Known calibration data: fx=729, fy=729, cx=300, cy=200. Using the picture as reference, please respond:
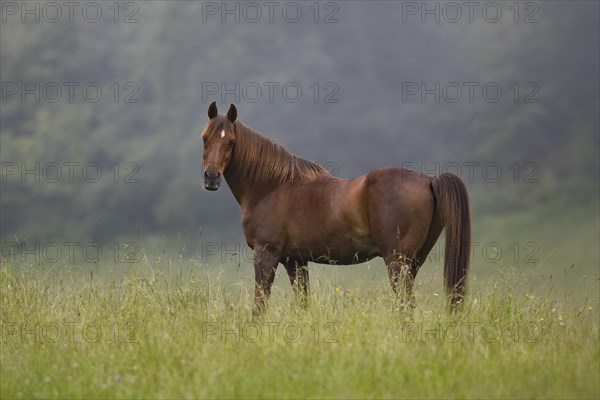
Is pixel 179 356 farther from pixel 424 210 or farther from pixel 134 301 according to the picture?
Result: pixel 424 210

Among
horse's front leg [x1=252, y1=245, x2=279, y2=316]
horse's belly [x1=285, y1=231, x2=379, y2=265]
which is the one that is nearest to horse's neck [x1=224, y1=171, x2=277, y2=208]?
horse's front leg [x1=252, y1=245, x2=279, y2=316]

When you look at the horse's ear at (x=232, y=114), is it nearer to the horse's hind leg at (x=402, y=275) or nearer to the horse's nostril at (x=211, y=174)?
the horse's nostril at (x=211, y=174)

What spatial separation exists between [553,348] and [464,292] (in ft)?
6.10

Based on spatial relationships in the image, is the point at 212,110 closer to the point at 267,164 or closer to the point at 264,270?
the point at 267,164

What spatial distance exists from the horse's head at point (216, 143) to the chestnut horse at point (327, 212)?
0.01m

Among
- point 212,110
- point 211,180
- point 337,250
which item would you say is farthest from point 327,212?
point 212,110

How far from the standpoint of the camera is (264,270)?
1023 cm

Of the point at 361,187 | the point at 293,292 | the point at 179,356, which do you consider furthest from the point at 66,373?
the point at 361,187

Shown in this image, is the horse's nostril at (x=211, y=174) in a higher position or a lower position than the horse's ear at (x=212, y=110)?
lower

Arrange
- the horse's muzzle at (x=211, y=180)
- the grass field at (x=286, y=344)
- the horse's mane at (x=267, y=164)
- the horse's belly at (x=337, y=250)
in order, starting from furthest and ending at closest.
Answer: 1. the horse's mane at (x=267, y=164)
2. the horse's muzzle at (x=211, y=180)
3. the horse's belly at (x=337, y=250)
4. the grass field at (x=286, y=344)

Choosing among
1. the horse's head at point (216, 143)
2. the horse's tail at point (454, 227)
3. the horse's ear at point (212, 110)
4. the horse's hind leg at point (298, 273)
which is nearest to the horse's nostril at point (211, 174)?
the horse's head at point (216, 143)

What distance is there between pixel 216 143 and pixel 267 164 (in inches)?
34.6

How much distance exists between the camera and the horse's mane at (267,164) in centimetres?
1066

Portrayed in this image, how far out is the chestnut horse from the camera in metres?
9.55
